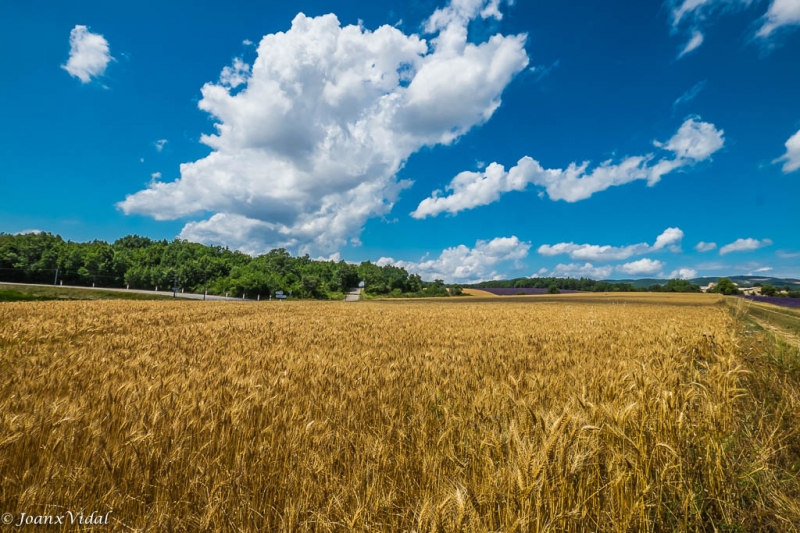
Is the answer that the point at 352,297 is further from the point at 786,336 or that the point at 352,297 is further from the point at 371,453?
the point at 371,453

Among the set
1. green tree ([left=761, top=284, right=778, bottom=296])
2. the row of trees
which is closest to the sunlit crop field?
green tree ([left=761, top=284, right=778, bottom=296])

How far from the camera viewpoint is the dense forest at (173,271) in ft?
279

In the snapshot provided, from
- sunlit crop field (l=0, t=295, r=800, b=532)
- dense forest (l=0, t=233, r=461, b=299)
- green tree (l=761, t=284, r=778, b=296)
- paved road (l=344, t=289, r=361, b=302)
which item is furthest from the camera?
paved road (l=344, t=289, r=361, b=302)

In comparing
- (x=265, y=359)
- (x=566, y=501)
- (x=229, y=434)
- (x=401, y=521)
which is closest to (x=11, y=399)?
(x=229, y=434)

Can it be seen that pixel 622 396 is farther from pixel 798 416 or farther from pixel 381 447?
pixel 381 447

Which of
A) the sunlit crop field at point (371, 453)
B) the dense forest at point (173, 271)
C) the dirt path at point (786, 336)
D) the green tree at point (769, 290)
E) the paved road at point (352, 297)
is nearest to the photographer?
the sunlit crop field at point (371, 453)

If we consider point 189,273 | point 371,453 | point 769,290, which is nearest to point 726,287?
point 769,290

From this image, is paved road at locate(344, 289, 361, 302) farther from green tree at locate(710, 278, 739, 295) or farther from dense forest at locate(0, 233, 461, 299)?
green tree at locate(710, 278, 739, 295)

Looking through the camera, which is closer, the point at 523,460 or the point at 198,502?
the point at 523,460

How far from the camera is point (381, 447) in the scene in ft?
8.02

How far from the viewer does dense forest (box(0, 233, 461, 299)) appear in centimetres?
8494

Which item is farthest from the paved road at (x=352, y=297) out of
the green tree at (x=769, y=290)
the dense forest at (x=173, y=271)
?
the green tree at (x=769, y=290)

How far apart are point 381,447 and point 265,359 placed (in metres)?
3.63

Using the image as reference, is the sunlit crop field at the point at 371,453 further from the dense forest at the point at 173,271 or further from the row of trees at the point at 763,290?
the row of trees at the point at 763,290
